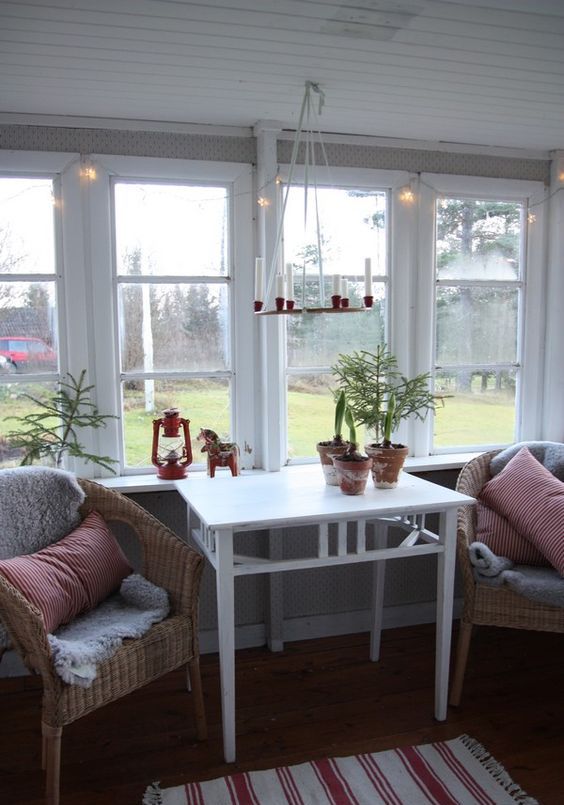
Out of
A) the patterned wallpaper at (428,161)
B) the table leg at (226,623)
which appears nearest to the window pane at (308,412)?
the patterned wallpaper at (428,161)

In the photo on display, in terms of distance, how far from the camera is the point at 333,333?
10.1 ft

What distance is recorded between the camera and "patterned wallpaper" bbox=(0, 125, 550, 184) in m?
2.68

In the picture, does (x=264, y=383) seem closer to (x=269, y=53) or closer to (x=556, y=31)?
(x=269, y=53)

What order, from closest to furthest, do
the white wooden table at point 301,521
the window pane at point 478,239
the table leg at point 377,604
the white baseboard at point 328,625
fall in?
1. the white wooden table at point 301,521
2. the table leg at point 377,604
3. the white baseboard at point 328,625
4. the window pane at point 478,239

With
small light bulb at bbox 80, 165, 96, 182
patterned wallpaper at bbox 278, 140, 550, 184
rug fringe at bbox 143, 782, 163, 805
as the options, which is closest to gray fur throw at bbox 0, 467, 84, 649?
rug fringe at bbox 143, 782, 163, 805

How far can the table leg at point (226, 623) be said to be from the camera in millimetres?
2043

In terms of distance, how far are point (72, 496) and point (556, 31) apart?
2153mm

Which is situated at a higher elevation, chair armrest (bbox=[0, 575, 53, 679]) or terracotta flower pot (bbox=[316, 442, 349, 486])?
terracotta flower pot (bbox=[316, 442, 349, 486])

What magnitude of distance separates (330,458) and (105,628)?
3.23 feet

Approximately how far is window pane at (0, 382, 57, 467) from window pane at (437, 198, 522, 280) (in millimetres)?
1954

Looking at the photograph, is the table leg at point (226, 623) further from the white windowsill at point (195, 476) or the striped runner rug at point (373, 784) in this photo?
the white windowsill at point (195, 476)

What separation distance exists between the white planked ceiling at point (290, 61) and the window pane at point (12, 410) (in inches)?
43.2

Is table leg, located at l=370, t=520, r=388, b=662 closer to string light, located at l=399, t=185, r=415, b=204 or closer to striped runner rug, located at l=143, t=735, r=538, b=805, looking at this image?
striped runner rug, located at l=143, t=735, r=538, b=805

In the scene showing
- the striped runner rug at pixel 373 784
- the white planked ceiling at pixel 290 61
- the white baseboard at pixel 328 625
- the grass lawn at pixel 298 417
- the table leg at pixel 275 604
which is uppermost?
the white planked ceiling at pixel 290 61
